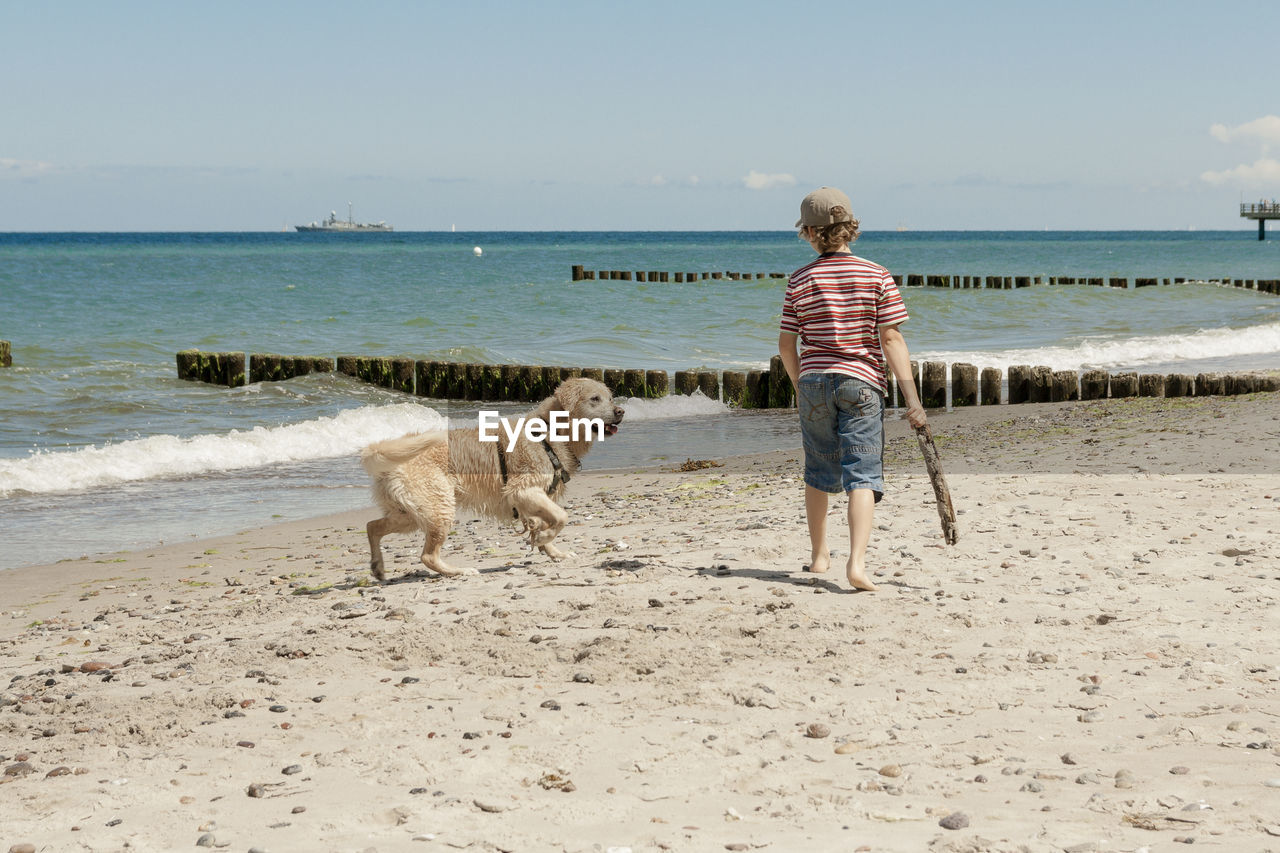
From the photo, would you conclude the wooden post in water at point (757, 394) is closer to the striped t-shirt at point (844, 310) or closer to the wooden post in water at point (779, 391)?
the wooden post in water at point (779, 391)

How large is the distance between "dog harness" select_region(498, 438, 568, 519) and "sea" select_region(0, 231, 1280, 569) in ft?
13.0

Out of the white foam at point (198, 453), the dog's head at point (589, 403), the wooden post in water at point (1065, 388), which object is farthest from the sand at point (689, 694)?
the wooden post in water at point (1065, 388)

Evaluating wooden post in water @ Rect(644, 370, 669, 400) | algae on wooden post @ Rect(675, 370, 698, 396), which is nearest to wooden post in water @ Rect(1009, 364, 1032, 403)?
algae on wooden post @ Rect(675, 370, 698, 396)

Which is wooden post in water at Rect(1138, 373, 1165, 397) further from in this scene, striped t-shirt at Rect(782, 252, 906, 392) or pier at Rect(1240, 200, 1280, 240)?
pier at Rect(1240, 200, 1280, 240)

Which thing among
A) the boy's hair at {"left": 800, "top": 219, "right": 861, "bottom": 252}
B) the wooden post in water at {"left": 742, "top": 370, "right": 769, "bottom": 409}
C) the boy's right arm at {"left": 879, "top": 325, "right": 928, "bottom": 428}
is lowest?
the wooden post in water at {"left": 742, "top": 370, "right": 769, "bottom": 409}

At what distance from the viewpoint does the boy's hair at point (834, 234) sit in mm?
5742

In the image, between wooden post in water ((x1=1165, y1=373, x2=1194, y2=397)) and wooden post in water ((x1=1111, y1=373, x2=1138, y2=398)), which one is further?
wooden post in water ((x1=1111, y1=373, x2=1138, y2=398))

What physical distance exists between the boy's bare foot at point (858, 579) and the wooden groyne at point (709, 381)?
9.14 m

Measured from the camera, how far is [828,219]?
5.71 m

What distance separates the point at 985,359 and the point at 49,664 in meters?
19.6

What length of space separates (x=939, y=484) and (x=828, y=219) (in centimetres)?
160

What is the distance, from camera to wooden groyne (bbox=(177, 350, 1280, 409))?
1549cm

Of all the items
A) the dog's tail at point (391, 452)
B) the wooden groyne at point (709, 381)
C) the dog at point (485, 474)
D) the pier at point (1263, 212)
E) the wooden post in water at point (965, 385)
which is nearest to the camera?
the dog's tail at point (391, 452)

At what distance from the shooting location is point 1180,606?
5.64 m
